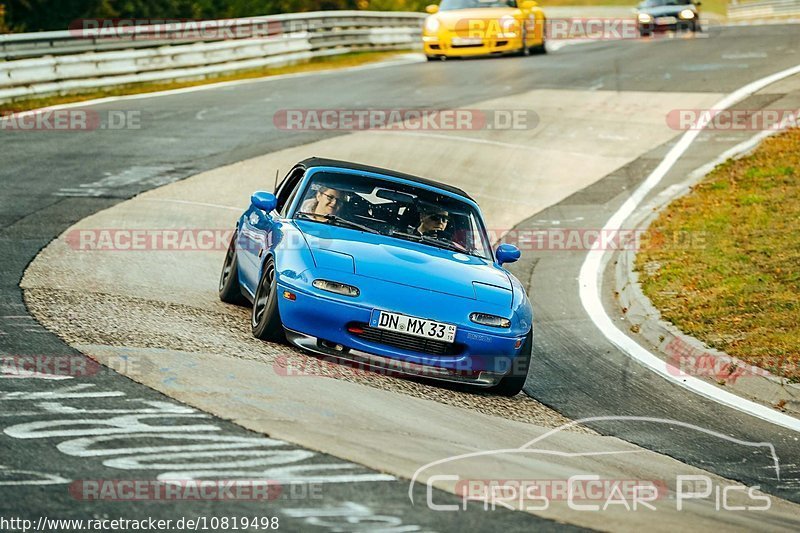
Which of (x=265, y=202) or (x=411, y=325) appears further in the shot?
(x=265, y=202)

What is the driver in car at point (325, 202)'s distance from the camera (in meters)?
9.39

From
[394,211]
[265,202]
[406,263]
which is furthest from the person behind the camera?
[265,202]

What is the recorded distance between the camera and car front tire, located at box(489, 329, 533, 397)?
8.30 metres

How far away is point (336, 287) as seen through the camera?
8.09m

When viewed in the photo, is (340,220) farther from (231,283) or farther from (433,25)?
(433,25)

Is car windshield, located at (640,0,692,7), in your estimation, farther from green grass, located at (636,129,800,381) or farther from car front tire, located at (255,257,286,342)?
car front tire, located at (255,257,286,342)

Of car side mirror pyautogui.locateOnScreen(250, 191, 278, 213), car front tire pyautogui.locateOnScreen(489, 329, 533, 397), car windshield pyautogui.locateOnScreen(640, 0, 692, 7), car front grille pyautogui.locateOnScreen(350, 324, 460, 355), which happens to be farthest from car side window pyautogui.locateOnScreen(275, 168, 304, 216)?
car windshield pyautogui.locateOnScreen(640, 0, 692, 7)

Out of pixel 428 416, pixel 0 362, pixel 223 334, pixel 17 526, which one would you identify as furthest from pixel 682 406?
pixel 17 526

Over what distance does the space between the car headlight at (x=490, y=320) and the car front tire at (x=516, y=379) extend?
0.73 feet

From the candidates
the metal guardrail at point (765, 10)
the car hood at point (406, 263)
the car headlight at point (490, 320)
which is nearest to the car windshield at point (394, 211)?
the car hood at point (406, 263)

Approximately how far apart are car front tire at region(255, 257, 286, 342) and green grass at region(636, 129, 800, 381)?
388 centimetres

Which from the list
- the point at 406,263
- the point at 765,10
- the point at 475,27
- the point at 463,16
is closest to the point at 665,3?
the point at 475,27

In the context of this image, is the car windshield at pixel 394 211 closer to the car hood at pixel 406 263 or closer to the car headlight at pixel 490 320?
the car hood at pixel 406 263

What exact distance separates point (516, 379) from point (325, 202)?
2.19m
